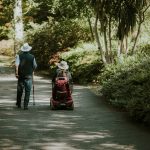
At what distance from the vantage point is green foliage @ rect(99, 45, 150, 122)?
36.4 feet

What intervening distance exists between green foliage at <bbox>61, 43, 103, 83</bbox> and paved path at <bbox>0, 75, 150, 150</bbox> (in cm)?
606

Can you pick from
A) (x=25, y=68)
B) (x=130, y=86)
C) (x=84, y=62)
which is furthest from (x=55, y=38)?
(x=130, y=86)

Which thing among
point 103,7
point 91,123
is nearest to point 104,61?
point 103,7

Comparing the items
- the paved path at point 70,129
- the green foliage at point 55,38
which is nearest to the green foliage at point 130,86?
the paved path at point 70,129

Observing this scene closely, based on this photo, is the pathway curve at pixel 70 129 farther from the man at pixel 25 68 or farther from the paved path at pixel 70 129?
the man at pixel 25 68

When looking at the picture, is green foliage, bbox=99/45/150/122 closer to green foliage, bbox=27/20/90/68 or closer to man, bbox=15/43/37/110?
man, bbox=15/43/37/110

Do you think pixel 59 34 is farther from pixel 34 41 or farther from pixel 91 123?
pixel 91 123

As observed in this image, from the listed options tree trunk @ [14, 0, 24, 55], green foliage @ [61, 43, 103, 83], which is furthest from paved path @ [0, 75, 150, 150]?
tree trunk @ [14, 0, 24, 55]

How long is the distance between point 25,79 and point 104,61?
6.60 meters

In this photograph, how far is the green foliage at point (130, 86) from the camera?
436 inches

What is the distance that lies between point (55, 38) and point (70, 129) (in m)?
16.5

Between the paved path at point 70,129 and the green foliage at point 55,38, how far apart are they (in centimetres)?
1078

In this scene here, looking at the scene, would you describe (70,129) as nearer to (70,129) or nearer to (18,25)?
(70,129)

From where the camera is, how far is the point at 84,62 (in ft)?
72.0
